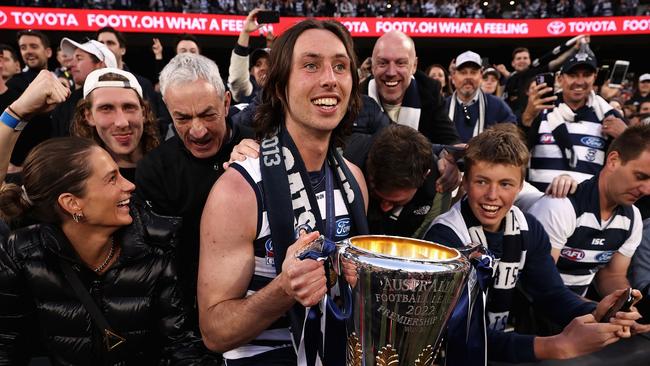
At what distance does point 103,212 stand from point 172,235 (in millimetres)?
231

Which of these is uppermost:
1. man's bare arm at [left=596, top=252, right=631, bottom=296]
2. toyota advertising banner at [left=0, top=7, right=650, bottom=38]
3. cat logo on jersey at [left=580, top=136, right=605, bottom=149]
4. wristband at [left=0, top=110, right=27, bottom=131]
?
toyota advertising banner at [left=0, top=7, right=650, bottom=38]

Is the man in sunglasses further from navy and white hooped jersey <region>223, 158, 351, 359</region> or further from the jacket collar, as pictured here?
the jacket collar

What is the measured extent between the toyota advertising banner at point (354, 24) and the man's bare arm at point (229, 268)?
14.3m

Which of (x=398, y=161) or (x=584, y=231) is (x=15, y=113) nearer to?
(x=398, y=161)

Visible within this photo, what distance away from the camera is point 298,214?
135 cm

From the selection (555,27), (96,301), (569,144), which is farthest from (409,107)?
(555,27)

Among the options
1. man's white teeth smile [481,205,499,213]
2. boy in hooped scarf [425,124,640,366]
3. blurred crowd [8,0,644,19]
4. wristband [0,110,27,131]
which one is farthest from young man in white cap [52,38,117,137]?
blurred crowd [8,0,644,19]

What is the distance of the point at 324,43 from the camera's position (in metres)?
1.42

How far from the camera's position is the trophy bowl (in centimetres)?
93

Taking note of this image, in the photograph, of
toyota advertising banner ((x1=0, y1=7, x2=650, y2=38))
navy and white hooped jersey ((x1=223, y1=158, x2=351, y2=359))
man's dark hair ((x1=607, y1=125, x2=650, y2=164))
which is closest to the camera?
navy and white hooped jersey ((x1=223, y1=158, x2=351, y2=359))

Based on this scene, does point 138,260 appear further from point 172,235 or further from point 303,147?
point 303,147

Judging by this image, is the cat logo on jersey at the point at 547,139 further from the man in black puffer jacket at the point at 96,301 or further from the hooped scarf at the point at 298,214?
the man in black puffer jacket at the point at 96,301

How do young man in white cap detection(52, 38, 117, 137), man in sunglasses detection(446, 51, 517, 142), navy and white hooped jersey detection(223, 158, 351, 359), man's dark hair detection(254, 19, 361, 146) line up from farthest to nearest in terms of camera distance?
man in sunglasses detection(446, 51, 517, 142)
young man in white cap detection(52, 38, 117, 137)
man's dark hair detection(254, 19, 361, 146)
navy and white hooped jersey detection(223, 158, 351, 359)

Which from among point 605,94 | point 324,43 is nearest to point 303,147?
point 324,43
